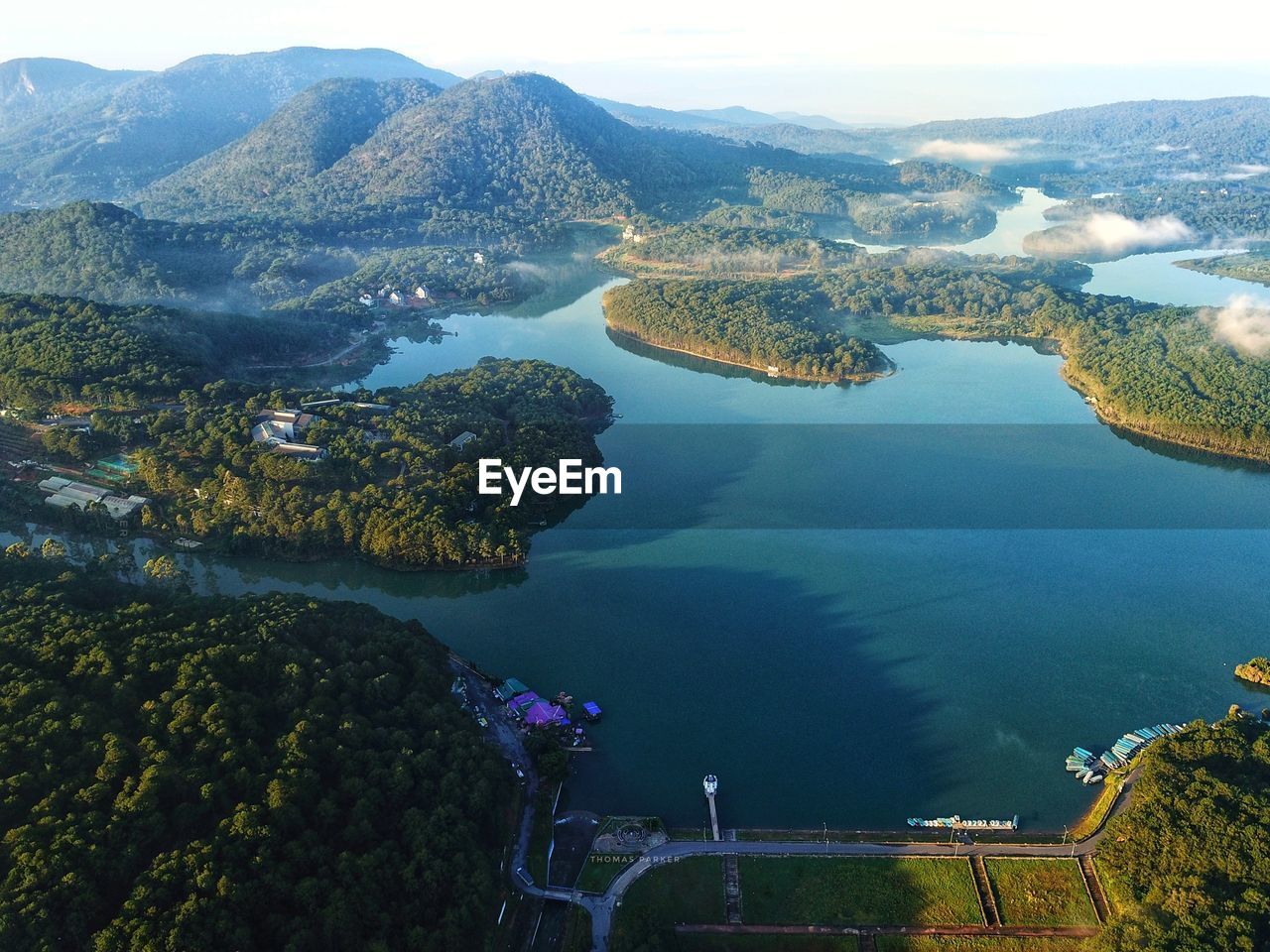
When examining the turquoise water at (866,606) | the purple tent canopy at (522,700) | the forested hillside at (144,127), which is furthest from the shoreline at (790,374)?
the forested hillside at (144,127)

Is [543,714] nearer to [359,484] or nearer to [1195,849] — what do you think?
[359,484]

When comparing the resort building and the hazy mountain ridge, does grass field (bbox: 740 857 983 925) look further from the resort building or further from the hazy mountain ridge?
the hazy mountain ridge

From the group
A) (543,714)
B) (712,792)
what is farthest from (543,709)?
(712,792)

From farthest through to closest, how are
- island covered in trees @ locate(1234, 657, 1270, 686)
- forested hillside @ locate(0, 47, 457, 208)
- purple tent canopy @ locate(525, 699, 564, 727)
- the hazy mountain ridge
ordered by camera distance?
the hazy mountain ridge < forested hillside @ locate(0, 47, 457, 208) < island covered in trees @ locate(1234, 657, 1270, 686) < purple tent canopy @ locate(525, 699, 564, 727)

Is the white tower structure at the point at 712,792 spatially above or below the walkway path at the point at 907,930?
above

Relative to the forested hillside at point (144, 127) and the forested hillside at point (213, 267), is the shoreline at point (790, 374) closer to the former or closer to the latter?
the forested hillside at point (213, 267)

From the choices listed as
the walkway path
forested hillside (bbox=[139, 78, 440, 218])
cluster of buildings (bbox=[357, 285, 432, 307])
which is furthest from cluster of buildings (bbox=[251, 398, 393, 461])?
forested hillside (bbox=[139, 78, 440, 218])
